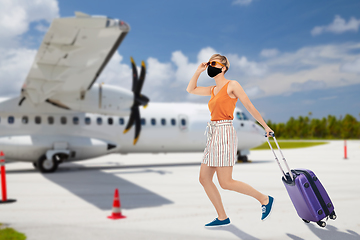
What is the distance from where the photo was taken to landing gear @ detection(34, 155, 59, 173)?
39.5 feet

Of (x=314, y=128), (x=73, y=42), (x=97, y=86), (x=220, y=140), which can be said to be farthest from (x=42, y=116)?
(x=314, y=128)

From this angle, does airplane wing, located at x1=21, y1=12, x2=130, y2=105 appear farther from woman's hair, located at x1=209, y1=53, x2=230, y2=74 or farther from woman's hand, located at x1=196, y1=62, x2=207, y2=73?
woman's hair, located at x1=209, y1=53, x2=230, y2=74

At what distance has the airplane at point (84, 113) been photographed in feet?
24.4

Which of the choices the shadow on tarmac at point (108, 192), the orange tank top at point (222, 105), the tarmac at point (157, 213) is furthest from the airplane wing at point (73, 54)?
the orange tank top at point (222, 105)

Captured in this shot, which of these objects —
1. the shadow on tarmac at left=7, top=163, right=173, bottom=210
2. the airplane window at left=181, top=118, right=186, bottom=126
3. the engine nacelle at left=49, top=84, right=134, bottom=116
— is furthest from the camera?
the airplane window at left=181, top=118, right=186, bottom=126

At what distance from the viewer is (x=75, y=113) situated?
1312 cm

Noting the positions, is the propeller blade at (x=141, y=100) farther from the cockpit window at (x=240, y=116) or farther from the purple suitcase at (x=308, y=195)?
the purple suitcase at (x=308, y=195)

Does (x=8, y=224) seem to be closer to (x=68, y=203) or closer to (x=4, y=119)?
(x=68, y=203)

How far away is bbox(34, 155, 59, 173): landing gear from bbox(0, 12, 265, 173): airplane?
0.9 inches

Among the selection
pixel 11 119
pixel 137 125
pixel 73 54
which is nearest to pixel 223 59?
pixel 73 54

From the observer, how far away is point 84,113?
13.3 meters

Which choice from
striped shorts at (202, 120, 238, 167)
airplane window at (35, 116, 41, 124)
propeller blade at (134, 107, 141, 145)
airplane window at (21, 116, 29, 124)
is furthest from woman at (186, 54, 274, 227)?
airplane window at (21, 116, 29, 124)

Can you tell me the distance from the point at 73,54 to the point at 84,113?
5.55 m

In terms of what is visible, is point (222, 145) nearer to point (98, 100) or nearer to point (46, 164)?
point (98, 100)
